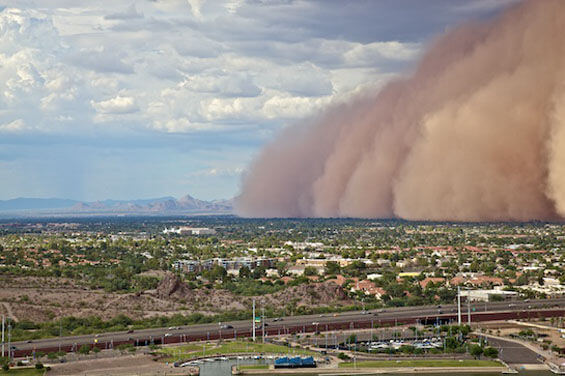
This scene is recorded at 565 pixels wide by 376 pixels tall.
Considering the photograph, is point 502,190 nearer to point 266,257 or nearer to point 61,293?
point 266,257

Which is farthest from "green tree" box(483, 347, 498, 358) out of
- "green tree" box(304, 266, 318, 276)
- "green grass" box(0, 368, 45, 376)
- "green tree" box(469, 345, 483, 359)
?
"green tree" box(304, 266, 318, 276)

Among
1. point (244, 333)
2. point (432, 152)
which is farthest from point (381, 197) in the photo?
point (244, 333)

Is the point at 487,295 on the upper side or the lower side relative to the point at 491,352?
upper

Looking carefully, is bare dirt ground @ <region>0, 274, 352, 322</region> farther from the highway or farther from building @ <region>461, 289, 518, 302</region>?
building @ <region>461, 289, 518, 302</region>

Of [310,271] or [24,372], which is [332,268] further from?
[24,372]

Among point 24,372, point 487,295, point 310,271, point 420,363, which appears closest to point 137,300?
point 310,271

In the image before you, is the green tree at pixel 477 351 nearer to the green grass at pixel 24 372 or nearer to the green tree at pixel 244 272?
the green grass at pixel 24 372
